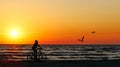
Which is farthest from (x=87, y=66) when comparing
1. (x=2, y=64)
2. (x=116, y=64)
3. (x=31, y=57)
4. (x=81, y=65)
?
(x=31, y=57)

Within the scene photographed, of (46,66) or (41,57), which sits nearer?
(46,66)

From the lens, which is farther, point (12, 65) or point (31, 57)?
point (31, 57)

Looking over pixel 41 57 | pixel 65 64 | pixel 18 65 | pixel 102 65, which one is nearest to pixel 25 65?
pixel 18 65

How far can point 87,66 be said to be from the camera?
24.0 meters

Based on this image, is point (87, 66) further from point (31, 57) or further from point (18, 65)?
point (31, 57)

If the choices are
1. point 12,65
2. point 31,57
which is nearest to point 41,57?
point 31,57

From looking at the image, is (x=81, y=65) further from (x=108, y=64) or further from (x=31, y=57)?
(x=31, y=57)

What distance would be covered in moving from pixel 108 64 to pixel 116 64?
20.7 inches

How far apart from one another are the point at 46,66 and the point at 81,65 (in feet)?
7.24

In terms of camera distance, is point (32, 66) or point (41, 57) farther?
point (41, 57)

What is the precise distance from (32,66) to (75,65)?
271 centimetres

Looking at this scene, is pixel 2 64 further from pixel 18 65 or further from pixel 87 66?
pixel 87 66

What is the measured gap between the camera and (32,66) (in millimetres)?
24031

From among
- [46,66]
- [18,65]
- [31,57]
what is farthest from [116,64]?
[31,57]
